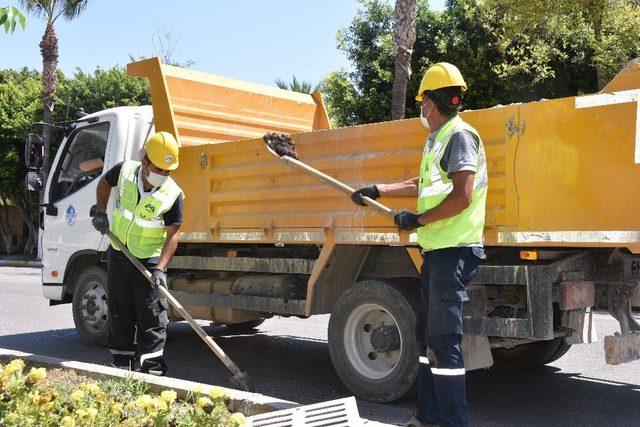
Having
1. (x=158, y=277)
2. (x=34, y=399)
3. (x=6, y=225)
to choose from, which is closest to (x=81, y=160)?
(x=158, y=277)

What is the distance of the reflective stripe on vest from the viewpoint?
4.01m

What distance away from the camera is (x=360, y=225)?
545cm

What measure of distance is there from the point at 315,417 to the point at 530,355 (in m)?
2.98

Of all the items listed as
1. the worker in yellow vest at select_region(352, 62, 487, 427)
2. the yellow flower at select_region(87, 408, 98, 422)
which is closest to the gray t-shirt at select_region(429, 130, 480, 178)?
the worker in yellow vest at select_region(352, 62, 487, 427)

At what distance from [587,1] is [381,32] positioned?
22.8 feet

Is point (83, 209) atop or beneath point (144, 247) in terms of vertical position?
atop

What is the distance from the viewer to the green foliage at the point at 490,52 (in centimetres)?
1616

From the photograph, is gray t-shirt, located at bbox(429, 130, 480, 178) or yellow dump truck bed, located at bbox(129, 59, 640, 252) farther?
yellow dump truck bed, located at bbox(129, 59, 640, 252)

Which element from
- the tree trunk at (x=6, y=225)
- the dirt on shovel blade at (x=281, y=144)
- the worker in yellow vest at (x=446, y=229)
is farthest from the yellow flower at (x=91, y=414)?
the tree trunk at (x=6, y=225)

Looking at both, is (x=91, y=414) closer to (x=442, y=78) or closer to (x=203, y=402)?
(x=203, y=402)

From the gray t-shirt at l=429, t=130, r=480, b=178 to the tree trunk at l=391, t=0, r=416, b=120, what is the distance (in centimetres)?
938

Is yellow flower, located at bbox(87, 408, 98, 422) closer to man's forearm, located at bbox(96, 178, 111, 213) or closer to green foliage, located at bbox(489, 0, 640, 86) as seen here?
man's forearm, located at bbox(96, 178, 111, 213)

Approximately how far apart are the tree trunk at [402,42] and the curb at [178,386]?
8.95 meters

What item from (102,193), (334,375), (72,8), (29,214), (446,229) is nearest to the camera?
(446,229)
